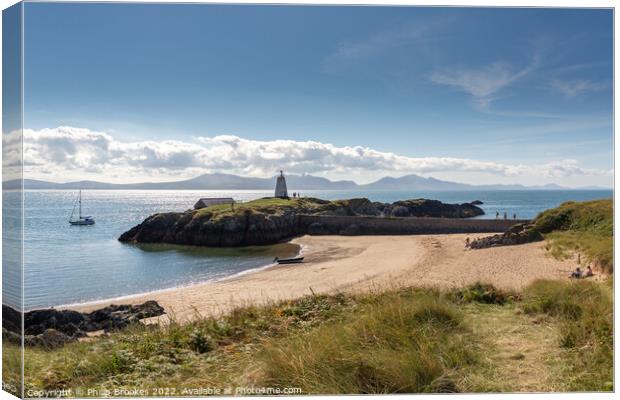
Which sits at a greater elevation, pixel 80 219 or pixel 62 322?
pixel 80 219

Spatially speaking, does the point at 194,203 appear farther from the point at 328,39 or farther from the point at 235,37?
the point at 328,39

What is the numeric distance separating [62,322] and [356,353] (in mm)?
4414

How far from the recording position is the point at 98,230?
6.39 m

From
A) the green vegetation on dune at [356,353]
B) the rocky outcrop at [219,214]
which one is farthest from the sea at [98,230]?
the green vegetation on dune at [356,353]

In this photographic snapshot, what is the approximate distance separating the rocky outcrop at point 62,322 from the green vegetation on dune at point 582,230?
5.54 meters

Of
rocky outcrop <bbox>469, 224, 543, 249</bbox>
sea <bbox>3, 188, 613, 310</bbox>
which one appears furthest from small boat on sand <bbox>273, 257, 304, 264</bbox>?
rocky outcrop <bbox>469, 224, 543, 249</bbox>

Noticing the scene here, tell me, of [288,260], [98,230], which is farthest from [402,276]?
[288,260]

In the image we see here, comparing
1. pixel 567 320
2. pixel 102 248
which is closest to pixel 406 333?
pixel 567 320

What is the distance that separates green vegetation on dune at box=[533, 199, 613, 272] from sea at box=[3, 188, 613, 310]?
19 centimetres

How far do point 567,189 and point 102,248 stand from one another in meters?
7.53

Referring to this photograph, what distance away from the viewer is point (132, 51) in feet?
13.5

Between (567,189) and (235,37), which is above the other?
(235,37)

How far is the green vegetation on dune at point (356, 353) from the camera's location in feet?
10.2

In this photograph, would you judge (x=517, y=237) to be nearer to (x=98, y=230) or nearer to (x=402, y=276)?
(x=402, y=276)
